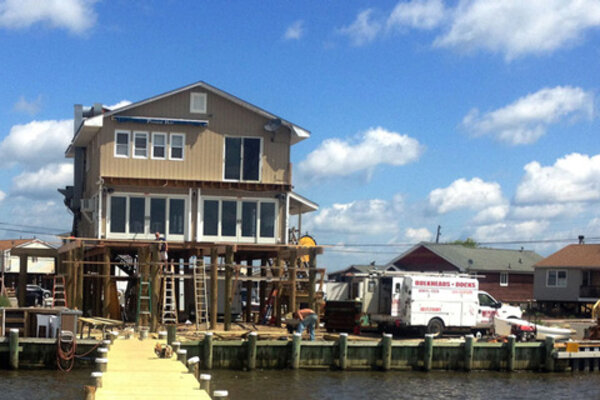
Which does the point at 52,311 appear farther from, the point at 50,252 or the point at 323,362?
the point at 50,252

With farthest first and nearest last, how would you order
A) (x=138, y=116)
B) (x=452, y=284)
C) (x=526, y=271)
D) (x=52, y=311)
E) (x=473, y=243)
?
(x=473, y=243) < (x=526, y=271) < (x=138, y=116) < (x=452, y=284) < (x=52, y=311)

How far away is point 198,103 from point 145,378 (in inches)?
855

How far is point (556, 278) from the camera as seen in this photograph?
223ft

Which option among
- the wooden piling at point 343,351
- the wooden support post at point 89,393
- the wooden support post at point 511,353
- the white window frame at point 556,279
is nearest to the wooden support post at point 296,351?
the wooden piling at point 343,351

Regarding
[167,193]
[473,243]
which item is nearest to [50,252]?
[167,193]

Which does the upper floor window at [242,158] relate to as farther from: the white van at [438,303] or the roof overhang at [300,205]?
the white van at [438,303]

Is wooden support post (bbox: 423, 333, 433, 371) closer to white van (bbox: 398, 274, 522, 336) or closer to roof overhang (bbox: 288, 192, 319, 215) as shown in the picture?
white van (bbox: 398, 274, 522, 336)

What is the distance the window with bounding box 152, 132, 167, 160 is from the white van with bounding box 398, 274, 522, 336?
12406 millimetres

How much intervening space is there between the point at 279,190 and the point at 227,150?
10.0ft

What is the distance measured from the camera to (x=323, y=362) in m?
31.6

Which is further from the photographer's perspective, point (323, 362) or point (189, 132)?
point (189, 132)

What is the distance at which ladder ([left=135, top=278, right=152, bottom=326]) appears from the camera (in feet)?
116

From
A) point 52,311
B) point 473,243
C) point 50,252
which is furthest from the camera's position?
point 473,243

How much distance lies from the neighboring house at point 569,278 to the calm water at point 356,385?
34.4 m
